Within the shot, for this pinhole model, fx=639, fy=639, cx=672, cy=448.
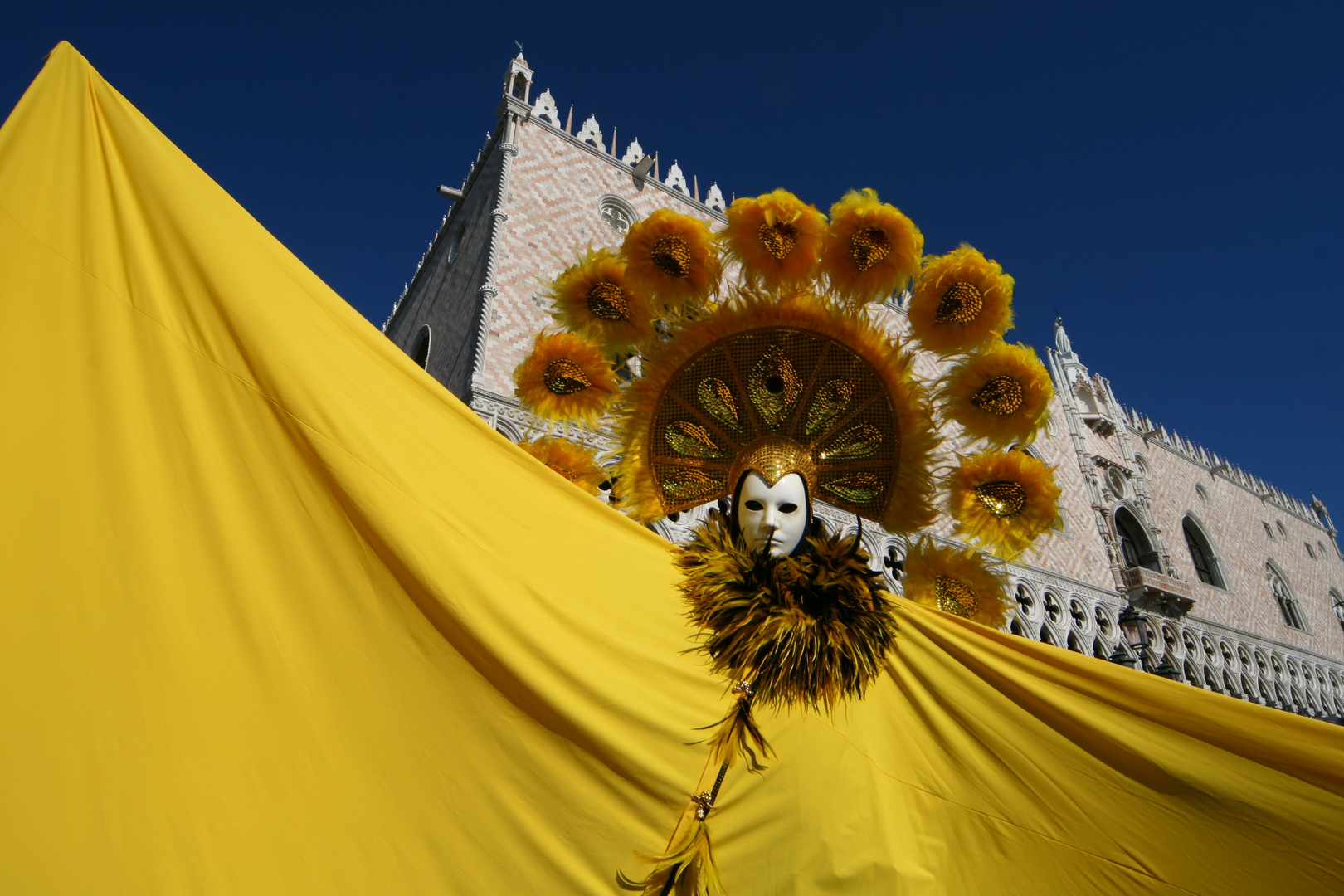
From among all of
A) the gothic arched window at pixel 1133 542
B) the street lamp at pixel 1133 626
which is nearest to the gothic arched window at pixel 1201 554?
the gothic arched window at pixel 1133 542

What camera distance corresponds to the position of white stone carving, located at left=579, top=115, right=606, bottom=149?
7832mm

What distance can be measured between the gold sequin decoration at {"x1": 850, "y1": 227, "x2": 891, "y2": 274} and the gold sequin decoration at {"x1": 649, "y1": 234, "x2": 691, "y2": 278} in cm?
47

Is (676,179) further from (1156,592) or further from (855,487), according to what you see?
(1156,592)

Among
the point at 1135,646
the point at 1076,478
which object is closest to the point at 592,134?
the point at 1135,646

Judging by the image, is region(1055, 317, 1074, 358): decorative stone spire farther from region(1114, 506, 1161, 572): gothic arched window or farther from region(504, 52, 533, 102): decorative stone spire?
region(504, 52, 533, 102): decorative stone spire

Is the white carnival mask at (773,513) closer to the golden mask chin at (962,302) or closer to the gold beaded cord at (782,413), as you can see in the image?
the gold beaded cord at (782,413)

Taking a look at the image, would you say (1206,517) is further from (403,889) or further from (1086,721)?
(403,889)

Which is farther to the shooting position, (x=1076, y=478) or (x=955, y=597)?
(x=1076, y=478)

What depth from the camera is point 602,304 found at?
1958mm

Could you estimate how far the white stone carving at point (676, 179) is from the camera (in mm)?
8492

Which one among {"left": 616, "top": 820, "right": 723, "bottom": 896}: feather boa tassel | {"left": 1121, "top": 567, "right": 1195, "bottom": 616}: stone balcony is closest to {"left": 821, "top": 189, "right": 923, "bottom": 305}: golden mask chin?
{"left": 616, "top": 820, "right": 723, "bottom": 896}: feather boa tassel

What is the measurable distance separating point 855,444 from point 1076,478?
11.6 metres

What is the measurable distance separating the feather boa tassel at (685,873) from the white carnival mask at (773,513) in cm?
70

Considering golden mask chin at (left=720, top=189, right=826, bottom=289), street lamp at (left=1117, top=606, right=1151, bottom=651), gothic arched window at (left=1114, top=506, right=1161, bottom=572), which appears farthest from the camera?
gothic arched window at (left=1114, top=506, right=1161, bottom=572)
